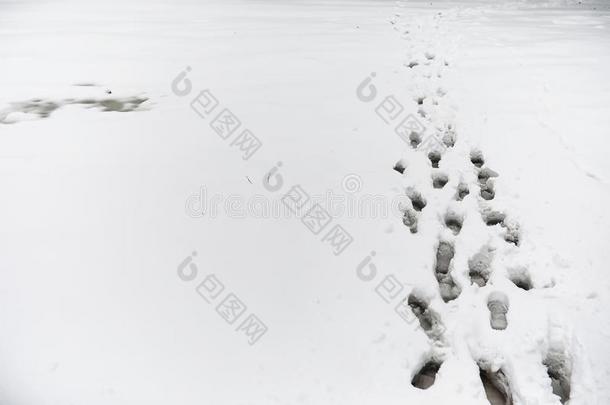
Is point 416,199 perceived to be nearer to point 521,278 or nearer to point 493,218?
point 493,218

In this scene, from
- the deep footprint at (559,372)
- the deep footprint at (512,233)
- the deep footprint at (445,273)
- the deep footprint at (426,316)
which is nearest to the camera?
the deep footprint at (559,372)

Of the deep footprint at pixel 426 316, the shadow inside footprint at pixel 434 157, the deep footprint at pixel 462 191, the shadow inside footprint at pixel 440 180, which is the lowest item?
the deep footprint at pixel 426 316

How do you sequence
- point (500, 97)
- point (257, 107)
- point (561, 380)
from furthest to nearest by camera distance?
point (500, 97) → point (257, 107) → point (561, 380)

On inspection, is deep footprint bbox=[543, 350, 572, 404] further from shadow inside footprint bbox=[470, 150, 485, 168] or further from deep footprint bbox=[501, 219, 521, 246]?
shadow inside footprint bbox=[470, 150, 485, 168]

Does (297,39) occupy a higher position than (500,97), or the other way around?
(297,39)

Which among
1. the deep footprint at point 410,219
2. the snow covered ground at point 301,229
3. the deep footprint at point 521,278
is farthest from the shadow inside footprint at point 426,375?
the deep footprint at point 410,219

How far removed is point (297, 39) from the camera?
4582 mm

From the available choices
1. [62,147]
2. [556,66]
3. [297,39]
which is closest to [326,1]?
[297,39]

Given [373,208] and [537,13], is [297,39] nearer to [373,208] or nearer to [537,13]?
[373,208]

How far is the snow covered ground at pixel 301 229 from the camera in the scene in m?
1.59

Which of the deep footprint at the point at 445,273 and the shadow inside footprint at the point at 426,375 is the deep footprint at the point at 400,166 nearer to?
the deep footprint at the point at 445,273

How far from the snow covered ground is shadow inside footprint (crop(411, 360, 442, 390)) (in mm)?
38

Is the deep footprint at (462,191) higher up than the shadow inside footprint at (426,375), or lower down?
higher up

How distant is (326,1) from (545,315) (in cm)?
621
